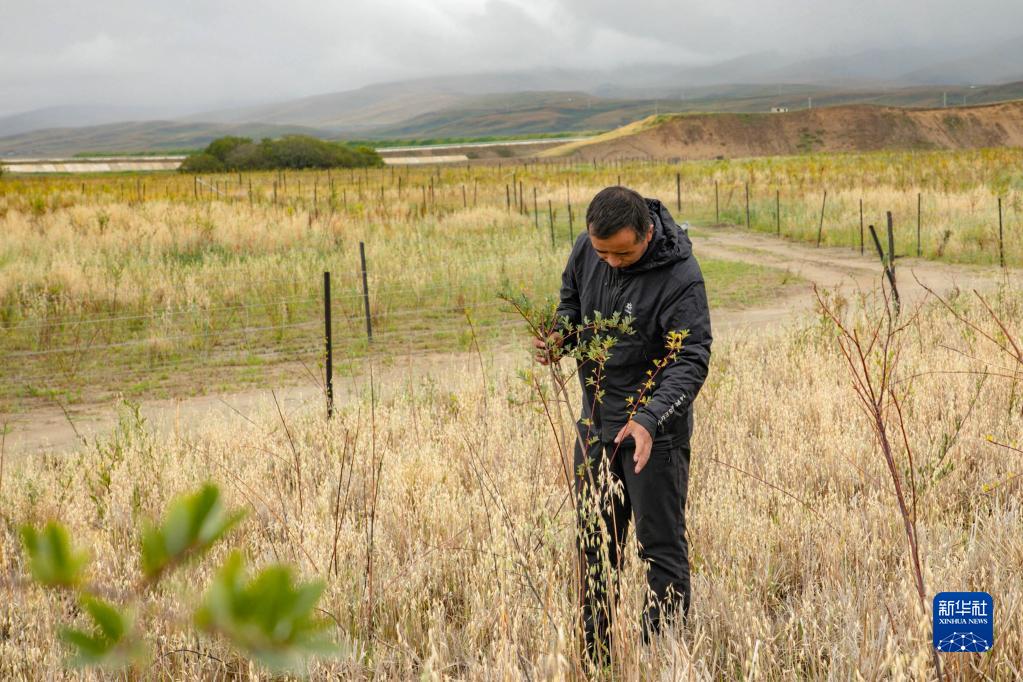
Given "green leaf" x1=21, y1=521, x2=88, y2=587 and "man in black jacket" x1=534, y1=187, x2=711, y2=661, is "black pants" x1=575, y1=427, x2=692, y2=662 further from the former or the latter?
"green leaf" x1=21, y1=521, x2=88, y2=587

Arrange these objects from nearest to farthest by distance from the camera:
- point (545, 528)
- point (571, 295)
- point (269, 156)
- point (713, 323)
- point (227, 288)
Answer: point (545, 528)
point (571, 295)
point (713, 323)
point (227, 288)
point (269, 156)

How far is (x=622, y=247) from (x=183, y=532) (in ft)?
8.79

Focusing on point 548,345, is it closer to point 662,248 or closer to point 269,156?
point 662,248

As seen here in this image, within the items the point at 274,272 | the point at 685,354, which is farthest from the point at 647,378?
the point at 274,272

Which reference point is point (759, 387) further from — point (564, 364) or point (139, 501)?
point (139, 501)

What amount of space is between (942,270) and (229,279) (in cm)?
1089

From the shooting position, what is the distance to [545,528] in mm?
2703

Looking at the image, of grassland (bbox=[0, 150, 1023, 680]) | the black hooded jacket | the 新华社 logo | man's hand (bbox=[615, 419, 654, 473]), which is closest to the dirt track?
grassland (bbox=[0, 150, 1023, 680])

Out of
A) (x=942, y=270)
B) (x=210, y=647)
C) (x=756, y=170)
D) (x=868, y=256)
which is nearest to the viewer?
(x=210, y=647)

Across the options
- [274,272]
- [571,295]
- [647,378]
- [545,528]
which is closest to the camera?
[545,528]

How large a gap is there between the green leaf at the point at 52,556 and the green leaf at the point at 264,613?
81 millimetres

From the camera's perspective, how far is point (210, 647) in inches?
116

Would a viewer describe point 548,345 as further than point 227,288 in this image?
No

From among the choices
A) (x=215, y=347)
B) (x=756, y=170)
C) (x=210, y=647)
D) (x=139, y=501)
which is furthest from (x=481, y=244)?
(x=756, y=170)
